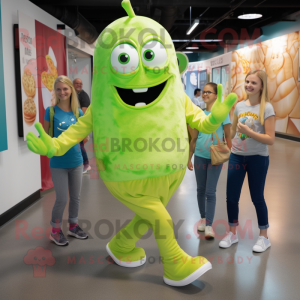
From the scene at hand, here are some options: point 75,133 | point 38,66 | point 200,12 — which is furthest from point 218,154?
point 200,12

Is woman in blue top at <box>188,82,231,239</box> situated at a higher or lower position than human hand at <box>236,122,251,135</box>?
lower

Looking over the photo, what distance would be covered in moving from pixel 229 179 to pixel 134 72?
1.27 metres

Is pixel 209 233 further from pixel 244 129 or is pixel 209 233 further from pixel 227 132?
pixel 244 129

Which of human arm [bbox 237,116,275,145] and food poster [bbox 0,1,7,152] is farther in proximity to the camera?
food poster [bbox 0,1,7,152]

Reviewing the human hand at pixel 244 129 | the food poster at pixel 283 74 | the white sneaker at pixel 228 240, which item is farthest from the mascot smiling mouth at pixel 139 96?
the food poster at pixel 283 74

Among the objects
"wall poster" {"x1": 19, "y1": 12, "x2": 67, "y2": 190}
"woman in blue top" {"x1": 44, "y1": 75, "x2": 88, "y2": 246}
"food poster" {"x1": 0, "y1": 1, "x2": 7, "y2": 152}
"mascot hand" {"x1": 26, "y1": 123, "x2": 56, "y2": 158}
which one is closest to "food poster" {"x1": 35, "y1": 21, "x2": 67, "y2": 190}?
"wall poster" {"x1": 19, "y1": 12, "x2": 67, "y2": 190}

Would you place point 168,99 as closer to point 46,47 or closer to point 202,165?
point 202,165

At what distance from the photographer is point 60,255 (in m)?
2.67

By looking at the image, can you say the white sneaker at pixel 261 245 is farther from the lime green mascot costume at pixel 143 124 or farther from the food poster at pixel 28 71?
the food poster at pixel 28 71

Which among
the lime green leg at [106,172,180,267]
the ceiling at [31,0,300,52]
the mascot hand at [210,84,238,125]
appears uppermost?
the ceiling at [31,0,300,52]

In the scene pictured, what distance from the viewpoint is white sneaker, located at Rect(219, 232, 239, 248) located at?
9.06 feet

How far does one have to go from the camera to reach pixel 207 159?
2854 mm

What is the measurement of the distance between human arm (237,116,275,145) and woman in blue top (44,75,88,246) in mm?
1371

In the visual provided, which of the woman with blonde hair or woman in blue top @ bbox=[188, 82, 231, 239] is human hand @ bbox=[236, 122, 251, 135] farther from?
woman in blue top @ bbox=[188, 82, 231, 239]
